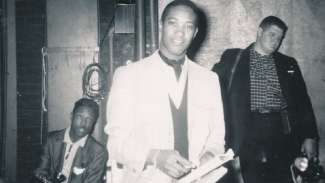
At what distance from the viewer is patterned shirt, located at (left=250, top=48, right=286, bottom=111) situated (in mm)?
3881

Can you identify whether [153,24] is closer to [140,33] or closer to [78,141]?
[140,33]

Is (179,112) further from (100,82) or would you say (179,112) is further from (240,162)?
(100,82)

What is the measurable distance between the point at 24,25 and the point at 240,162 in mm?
4301

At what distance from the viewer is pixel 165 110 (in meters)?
2.21

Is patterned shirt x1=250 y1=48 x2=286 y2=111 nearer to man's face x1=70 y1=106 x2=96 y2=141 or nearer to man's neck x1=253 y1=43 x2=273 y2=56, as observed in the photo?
man's neck x1=253 y1=43 x2=273 y2=56

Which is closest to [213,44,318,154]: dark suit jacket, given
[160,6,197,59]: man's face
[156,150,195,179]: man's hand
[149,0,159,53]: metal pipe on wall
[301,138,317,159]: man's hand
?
[301,138,317,159]: man's hand

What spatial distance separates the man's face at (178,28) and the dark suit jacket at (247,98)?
1.65 meters

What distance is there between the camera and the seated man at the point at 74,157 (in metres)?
4.15

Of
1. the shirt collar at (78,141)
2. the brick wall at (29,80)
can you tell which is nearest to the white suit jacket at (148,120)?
the shirt collar at (78,141)

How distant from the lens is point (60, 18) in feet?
17.7

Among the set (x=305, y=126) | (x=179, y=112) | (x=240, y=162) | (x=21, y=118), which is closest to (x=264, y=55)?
(x=305, y=126)

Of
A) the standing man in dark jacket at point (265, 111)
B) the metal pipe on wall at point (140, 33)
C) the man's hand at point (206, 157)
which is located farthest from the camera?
the metal pipe on wall at point (140, 33)

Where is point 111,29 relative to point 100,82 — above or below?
above

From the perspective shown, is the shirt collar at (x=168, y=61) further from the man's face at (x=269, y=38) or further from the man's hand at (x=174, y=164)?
the man's face at (x=269, y=38)
